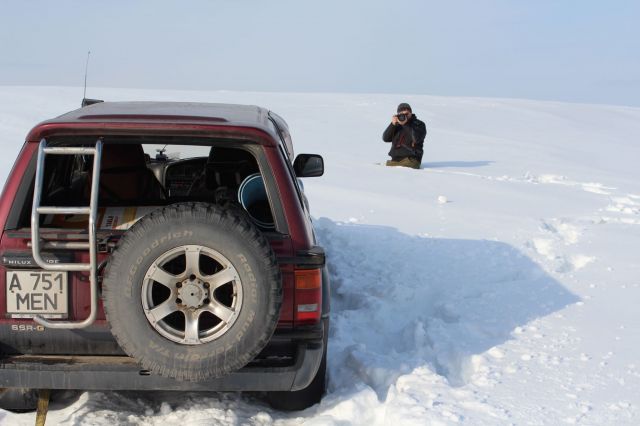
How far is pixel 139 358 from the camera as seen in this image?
2.93m

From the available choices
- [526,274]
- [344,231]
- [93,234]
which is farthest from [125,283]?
[344,231]

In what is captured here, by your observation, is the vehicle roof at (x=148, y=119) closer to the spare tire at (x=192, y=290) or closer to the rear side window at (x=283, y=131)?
the spare tire at (x=192, y=290)

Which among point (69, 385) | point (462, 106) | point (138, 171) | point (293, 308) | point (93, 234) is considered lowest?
point (69, 385)

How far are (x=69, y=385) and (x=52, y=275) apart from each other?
18.8 inches

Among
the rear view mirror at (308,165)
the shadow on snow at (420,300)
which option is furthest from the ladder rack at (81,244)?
the rear view mirror at (308,165)

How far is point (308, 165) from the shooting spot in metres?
5.33

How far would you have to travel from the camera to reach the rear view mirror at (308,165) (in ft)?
17.5

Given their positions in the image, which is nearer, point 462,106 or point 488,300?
point 488,300

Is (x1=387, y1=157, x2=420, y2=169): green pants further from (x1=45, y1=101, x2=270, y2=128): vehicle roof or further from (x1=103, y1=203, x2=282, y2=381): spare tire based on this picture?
(x1=103, y1=203, x2=282, y2=381): spare tire

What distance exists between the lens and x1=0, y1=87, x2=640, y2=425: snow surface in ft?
11.9

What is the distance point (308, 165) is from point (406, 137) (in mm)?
6773

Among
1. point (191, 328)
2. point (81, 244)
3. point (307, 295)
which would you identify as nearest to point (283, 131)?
point (307, 295)

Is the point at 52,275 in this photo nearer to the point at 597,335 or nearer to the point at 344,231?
the point at 597,335

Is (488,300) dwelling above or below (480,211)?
below
